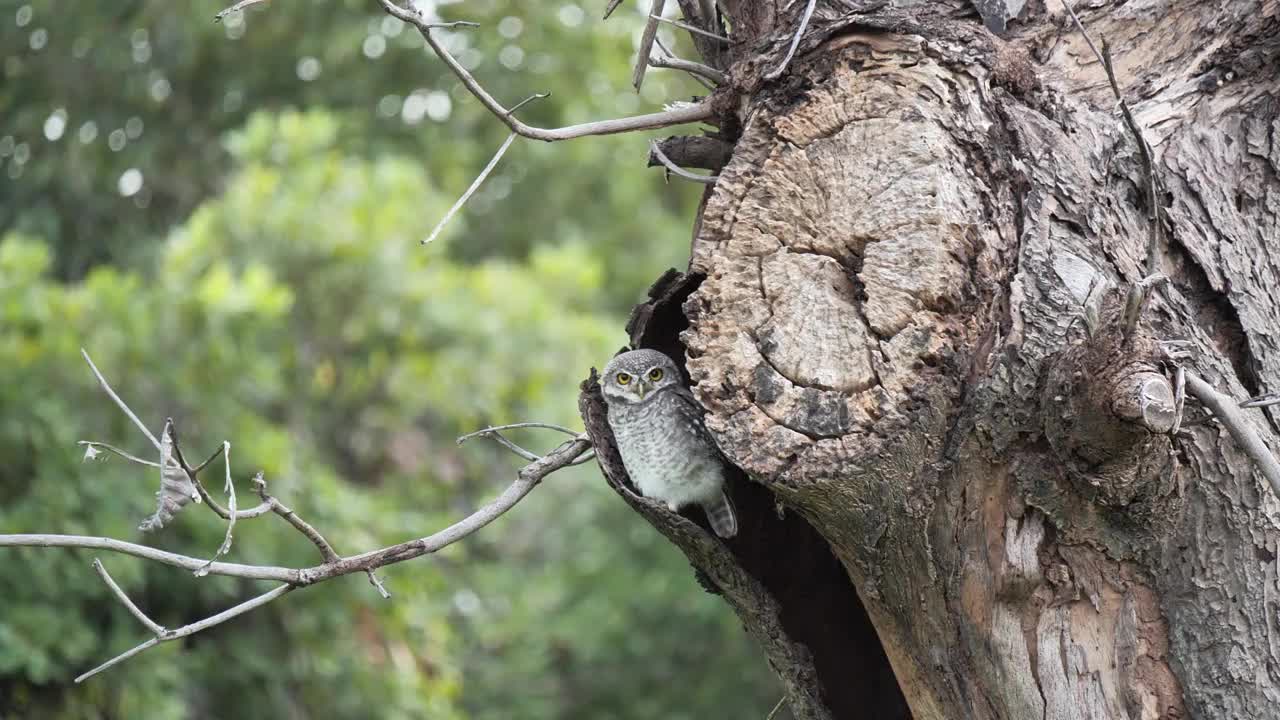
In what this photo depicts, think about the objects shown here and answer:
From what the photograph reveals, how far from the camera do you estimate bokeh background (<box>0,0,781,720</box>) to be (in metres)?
5.79

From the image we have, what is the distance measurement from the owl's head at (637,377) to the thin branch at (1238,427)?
1682mm

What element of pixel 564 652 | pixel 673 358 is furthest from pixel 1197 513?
pixel 564 652

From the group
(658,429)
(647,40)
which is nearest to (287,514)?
(647,40)

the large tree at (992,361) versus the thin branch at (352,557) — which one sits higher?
the large tree at (992,361)

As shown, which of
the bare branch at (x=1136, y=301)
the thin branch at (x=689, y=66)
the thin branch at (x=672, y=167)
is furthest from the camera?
the thin branch at (x=689, y=66)

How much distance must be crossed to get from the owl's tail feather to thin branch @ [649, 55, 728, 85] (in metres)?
1.06

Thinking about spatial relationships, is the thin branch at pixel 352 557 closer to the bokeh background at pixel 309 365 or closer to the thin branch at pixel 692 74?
the thin branch at pixel 692 74

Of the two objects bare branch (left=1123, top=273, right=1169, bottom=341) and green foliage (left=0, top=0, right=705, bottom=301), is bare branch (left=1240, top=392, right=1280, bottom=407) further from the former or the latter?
green foliage (left=0, top=0, right=705, bottom=301)

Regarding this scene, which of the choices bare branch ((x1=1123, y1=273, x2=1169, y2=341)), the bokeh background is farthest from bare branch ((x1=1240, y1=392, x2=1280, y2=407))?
the bokeh background

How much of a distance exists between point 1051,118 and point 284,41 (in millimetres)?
6503

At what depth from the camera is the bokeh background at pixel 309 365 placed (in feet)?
19.0

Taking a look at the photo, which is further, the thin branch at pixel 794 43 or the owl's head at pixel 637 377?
the owl's head at pixel 637 377

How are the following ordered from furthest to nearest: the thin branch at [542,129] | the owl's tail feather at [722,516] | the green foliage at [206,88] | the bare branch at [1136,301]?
the green foliage at [206,88], the owl's tail feather at [722,516], the thin branch at [542,129], the bare branch at [1136,301]

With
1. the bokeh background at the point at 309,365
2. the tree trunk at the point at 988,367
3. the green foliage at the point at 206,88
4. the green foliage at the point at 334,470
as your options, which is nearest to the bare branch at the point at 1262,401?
the tree trunk at the point at 988,367
